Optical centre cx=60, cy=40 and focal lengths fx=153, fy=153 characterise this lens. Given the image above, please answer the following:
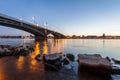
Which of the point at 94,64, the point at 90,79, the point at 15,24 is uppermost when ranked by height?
the point at 15,24

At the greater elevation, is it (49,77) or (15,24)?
(15,24)

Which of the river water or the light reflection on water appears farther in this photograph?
the light reflection on water

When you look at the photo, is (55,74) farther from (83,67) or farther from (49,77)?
(83,67)

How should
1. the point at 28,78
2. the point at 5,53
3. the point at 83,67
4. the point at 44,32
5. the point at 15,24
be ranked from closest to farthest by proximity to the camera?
the point at 28,78 → the point at 83,67 → the point at 5,53 → the point at 15,24 → the point at 44,32

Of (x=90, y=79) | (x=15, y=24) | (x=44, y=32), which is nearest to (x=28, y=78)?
(x=90, y=79)

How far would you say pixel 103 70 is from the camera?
45.4ft

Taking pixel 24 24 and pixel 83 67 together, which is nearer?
pixel 83 67

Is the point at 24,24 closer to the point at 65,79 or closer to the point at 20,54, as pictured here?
the point at 20,54

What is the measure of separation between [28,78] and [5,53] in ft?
46.1

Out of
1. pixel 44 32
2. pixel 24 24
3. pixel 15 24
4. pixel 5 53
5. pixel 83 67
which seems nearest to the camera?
pixel 83 67

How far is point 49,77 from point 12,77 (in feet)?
9.61

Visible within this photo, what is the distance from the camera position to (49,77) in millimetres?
12453

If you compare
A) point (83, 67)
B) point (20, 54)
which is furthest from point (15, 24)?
point (83, 67)

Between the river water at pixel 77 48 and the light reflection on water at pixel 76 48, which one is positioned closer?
the river water at pixel 77 48
